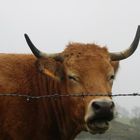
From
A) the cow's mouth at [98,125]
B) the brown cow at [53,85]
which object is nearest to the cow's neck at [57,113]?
the brown cow at [53,85]

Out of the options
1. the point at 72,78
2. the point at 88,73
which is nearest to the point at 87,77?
the point at 88,73

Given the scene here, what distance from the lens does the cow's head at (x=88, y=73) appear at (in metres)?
11.3

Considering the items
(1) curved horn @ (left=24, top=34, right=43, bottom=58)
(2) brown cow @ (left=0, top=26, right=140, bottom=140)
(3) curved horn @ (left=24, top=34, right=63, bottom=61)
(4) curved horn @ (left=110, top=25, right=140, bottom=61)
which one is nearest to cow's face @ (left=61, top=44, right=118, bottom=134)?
(2) brown cow @ (left=0, top=26, right=140, bottom=140)

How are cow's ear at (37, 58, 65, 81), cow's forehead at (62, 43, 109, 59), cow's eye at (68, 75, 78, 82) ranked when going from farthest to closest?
cow's ear at (37, 58, 65, 81)
cow's forehead at (62, 43, 109, 59)
cow's eye at (68, 75, 78, 82)

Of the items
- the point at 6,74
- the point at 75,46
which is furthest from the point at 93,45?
the point at 6,74

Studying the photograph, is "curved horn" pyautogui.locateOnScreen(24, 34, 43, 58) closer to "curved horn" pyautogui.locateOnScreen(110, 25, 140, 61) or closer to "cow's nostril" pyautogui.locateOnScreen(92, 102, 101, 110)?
"curved horn" pyautogui.locateOnScreen(110, 25, 140, 61)

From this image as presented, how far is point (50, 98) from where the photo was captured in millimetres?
13094

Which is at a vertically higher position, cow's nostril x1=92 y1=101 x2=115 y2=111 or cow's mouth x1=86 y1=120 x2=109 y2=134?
cow's nostril x1=92 y1=101 x2=115 y2=111

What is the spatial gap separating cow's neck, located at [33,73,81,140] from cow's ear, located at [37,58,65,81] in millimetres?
275

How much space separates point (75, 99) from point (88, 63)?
2.59ft

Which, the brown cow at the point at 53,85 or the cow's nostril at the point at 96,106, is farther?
the brown cow at the point at 53,85

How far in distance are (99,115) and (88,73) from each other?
1.19 meters

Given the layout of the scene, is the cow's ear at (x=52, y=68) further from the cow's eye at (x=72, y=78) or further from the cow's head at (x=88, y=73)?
the cow's eye at (x=72, y=78)

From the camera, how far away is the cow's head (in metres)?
11.3
